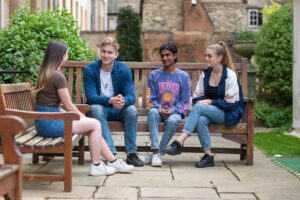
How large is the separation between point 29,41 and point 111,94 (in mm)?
1903

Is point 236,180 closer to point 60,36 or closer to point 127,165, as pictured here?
point 127,165

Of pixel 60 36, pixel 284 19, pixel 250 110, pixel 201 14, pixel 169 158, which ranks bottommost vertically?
pixel 169 158

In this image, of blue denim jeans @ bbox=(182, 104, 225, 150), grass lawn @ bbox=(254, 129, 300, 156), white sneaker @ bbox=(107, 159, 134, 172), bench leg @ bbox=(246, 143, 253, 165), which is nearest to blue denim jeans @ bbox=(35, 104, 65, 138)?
white sneaker @ bbox=(107, 159, 134, 172)

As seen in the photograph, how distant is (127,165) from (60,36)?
2.93 meters

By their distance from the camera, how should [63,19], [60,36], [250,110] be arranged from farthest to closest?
[63,19]
[60,36]
[250,110]

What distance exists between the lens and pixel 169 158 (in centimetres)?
561

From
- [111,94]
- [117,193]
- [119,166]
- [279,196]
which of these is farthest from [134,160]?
[279,196]

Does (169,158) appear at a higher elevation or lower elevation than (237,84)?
lower

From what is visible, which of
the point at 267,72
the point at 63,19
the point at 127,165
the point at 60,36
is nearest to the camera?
the point at 127,165

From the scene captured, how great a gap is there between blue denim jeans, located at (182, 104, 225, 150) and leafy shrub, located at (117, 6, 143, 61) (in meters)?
20.1

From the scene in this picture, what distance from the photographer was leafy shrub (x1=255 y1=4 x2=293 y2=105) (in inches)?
444

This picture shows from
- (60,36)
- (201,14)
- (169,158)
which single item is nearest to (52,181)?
(169,158)

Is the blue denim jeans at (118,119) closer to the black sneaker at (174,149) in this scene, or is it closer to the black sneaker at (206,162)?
the black sneaker at (174,149)

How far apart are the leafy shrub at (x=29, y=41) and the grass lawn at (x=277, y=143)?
10.2 feet
